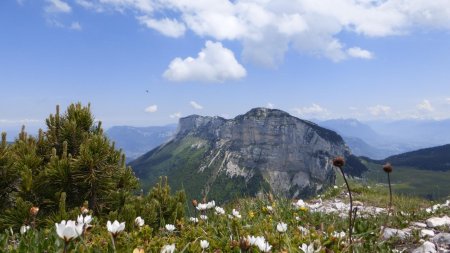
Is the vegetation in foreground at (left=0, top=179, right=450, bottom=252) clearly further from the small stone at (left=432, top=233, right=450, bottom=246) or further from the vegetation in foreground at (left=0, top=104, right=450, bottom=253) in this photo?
the small stone at (left=432, top=233, right=450, bottom=246)

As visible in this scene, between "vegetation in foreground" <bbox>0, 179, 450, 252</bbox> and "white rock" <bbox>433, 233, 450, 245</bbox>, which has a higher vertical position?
"vegetation in foreground" <bbox>0, 179, 450, 252</bbox>

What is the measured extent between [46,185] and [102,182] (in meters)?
1.38

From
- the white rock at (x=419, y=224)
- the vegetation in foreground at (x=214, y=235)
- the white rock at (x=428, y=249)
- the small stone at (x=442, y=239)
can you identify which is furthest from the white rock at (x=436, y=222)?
the white rock at (x=428, y=249)

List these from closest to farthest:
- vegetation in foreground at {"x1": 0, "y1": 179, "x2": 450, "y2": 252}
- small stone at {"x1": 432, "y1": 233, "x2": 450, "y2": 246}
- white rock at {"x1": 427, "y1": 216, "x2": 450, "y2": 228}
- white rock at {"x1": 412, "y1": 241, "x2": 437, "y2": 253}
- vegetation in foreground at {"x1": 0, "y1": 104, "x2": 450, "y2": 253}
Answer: vegetation in foreground at {"x1": 0, "y1": 179, "x2": 450, "y2": 252} < white rock at {"x1": 412, "y1": 241, "x2": 437, "y2": 253} < small stone at {"x1": 432, "y1": 233, "x2": 450, "y2": 246} < vegetation in foreground at {"x1": 0, "y1": 104, "x2": 450, "y2": 253} < white rock at {"x1": 427, "y1": 216, "x2": 450, "y2": 228}

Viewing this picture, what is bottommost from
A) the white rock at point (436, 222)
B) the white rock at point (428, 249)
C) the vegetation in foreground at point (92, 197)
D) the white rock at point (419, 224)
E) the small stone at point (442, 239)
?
the white rock at point (419, 224)

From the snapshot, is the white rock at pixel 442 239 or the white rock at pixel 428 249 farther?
the white rock at pixel 442 239

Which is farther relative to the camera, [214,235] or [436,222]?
[436,222]

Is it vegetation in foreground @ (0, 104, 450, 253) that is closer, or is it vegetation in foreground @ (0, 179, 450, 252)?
vegetation in foreground @ (0, 179, 450, 252)

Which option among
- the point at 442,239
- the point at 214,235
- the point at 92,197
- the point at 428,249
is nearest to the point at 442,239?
the point at 442,239

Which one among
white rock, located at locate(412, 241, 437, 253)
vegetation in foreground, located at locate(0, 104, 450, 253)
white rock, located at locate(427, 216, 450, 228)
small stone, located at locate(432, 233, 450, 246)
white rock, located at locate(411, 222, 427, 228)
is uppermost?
vegetation in foreground, located at locate(0, 104, 450, 253)

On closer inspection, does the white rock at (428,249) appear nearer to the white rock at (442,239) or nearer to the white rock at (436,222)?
the white rock at (442,239)

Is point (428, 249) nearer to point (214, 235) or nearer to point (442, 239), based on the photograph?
point (442, 239)

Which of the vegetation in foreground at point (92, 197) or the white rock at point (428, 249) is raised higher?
the vegetation in foreground at point (92, 197)

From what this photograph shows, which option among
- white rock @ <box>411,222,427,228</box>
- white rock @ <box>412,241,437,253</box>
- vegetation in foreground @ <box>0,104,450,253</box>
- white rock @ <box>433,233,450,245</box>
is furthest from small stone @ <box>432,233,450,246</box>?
white rock @ <box>411,222,427,228</box>
